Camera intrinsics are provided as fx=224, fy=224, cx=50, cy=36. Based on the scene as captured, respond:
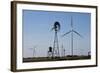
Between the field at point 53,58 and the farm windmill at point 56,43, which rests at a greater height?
the farm windmill at point 56,43

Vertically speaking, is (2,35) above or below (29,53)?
above

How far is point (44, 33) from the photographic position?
1.79 m

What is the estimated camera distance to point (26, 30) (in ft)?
5.63

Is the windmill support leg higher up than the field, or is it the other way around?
the windmill support leg

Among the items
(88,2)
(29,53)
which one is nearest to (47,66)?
(29,53)

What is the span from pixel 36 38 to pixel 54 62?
0.25 m

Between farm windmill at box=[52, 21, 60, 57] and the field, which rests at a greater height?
farm windmill at box=[52, 21, 60, 57]

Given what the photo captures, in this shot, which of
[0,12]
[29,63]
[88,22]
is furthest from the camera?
[88,22]

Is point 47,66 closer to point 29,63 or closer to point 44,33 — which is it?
point 29,63

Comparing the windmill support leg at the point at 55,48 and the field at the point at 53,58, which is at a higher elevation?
the windmill support leg at the point at 55,48

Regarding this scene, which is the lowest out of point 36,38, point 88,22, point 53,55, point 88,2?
point 53,55

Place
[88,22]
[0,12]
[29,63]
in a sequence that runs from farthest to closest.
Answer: [88,22], [29,63], [0,12]

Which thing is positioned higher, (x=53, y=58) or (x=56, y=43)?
(x=56, y=43)

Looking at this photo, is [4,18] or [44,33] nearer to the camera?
[4,18]
